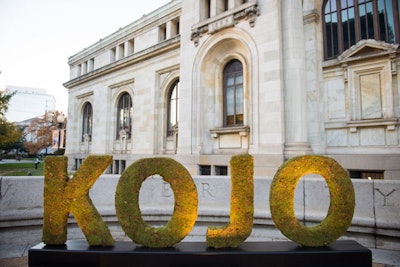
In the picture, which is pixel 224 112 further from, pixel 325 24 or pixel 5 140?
pixel 5 140

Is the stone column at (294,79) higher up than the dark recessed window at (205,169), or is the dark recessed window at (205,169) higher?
the stone column at (294,79)

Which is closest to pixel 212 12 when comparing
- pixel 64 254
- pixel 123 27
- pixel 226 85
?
pixel 226 85

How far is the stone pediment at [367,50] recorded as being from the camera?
11.0m

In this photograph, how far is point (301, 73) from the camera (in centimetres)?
1259

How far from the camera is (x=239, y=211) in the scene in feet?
14.6

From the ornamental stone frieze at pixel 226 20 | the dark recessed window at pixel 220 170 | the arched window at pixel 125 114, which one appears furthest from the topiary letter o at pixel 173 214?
the arched window at pixel 125 114

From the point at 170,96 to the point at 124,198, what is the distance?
16.6 meters

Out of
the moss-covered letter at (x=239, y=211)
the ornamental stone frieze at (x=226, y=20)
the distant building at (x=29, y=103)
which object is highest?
the distant building at (x=29, y=103)

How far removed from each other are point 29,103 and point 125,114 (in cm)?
13540

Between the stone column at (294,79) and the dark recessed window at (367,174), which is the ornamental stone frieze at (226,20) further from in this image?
the dark recessed window at (367,174)

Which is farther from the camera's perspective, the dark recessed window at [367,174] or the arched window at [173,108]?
the arched window at [173,108]

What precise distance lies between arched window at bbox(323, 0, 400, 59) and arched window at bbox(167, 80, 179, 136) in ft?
35.5

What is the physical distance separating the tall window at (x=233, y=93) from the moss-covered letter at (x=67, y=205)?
1117 centimetres

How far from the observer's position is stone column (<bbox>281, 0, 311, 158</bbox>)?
40.2ft
